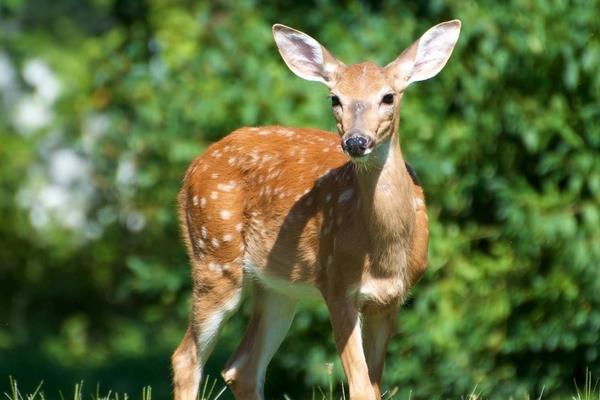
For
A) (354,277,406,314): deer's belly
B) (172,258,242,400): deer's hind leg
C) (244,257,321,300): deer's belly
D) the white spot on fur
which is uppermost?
the white spot on fur

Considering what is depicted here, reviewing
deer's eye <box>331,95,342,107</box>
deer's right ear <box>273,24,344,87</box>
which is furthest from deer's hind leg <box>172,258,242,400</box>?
deer's eye <box>331,95,342,107</box>

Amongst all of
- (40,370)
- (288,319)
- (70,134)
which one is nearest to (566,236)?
(288,319)

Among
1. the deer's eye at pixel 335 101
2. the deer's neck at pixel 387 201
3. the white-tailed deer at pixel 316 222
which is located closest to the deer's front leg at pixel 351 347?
the white-tailed deer at pixel 316 222

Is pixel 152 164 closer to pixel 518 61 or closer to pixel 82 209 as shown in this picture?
pixel 518 61

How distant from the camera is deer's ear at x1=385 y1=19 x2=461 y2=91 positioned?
20.8ft

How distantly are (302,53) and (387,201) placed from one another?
31.6 inches

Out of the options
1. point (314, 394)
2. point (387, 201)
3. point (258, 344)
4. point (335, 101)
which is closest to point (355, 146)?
point (335, 101)

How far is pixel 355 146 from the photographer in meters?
5.62

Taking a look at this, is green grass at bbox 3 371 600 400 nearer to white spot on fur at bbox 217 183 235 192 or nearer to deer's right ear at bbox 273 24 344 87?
white spot on fur at bbox 217 183 235 192

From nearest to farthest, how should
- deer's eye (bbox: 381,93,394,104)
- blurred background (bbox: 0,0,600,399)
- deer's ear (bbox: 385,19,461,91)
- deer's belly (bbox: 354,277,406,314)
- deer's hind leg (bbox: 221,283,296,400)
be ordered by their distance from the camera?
1. deer's eye (bbox: 381,93,394,104)
2. deer's belly (bbox: 354,277,406,314)
3. deer's ear (bbox: 385,19,461,91)
4. deer's hind leg (bbox: 221,283,296,400)
5. blurred background (bbox: 0,0,600,399)

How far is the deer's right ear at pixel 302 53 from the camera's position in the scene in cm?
639

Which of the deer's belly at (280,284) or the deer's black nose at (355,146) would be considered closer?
the deer's black nose at (355,146)

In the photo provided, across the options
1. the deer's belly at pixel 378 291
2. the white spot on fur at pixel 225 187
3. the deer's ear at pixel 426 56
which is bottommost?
the deer's belly at pixel 378 291

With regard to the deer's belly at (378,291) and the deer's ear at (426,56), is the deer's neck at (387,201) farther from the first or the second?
the deer's ear at (426,56)
